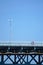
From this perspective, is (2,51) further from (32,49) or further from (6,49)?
(32,49)

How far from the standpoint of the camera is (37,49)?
42.4 m

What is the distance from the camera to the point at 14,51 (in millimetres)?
40594

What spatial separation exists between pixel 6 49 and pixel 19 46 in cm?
263

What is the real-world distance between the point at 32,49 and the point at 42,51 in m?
2.00

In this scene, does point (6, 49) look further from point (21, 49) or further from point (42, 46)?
point (42, 46)

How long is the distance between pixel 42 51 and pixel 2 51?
7.81m

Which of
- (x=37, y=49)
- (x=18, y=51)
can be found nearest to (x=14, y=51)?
(x=18, y=51)

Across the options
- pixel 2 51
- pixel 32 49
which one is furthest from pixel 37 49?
pixel 2 51

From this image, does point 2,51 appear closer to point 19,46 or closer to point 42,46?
point 19,46

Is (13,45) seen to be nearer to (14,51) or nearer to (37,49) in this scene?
Result: (14,51)

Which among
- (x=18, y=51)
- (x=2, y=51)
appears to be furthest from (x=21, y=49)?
(x=2, y=51)

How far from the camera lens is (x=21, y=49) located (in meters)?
42.3

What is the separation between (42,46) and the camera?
4194 centimetres

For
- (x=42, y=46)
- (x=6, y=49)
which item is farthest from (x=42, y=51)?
(x=6, y=49)
